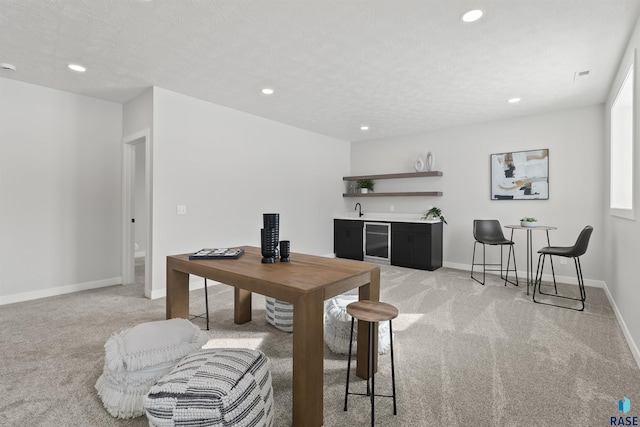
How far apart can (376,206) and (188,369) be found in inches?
217

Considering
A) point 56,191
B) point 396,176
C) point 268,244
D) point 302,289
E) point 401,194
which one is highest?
point 396,176

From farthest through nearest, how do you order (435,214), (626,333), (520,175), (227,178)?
1. (435,214)
2. (520,175)
3. (227,178)
4. (626,333)

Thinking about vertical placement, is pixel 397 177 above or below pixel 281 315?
above

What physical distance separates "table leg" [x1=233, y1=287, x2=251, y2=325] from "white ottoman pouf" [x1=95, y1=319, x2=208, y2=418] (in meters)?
0.97

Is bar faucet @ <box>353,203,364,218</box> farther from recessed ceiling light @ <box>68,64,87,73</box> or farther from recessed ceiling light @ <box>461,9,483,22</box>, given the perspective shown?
recessed ceiling light @ <box>68,64,87,73</box>

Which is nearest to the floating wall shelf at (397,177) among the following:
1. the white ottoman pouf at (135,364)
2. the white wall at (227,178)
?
the white wall at (227,178)

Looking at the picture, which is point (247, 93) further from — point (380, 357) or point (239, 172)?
point (380, 357)

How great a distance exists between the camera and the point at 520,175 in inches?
194

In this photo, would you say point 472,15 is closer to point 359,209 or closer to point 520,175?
point 520,175

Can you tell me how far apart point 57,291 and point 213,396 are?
147 inches

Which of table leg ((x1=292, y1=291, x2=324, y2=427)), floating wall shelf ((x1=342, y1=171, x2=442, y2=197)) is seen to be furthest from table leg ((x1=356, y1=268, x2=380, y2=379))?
floating wall shelf ((x1=342, y1=171, x2=442, y2=197))

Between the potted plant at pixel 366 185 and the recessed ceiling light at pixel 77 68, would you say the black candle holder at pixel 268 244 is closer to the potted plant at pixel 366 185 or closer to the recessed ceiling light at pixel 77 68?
the recessed ceiling light at pixel 77 68

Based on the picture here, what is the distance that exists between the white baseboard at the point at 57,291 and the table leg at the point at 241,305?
249 cm

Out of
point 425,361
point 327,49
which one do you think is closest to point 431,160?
point 327,49
